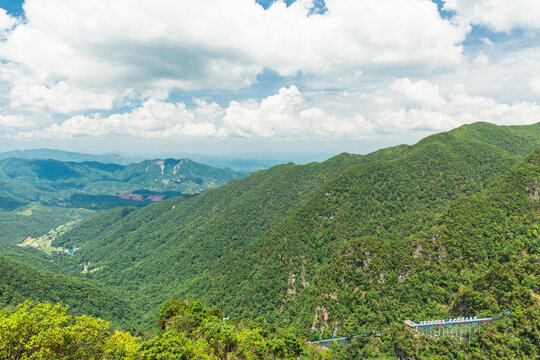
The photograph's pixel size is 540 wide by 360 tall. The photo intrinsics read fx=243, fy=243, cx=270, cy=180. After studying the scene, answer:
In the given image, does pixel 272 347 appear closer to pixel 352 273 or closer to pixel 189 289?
pixel 352 273

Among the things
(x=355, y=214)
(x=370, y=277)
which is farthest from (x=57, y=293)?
(x=355, y=214)

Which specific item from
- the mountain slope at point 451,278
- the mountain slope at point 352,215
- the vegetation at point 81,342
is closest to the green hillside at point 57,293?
the mountain slope at point 352,215

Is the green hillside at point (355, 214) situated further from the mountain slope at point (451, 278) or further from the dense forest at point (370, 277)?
the mountain slope at point (451, 278)

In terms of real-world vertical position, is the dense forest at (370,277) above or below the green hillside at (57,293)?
above

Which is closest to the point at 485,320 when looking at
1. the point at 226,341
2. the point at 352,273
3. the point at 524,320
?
the point at 524,320

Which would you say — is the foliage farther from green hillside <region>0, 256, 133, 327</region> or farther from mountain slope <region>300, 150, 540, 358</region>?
green hillside <region>0, 256, 133, 327</region>

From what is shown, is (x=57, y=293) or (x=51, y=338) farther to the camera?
(x=57, y=293)

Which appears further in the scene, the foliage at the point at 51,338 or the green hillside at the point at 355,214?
the green hillside at the point at 355,214

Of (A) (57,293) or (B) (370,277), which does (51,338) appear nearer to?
(B) (370,277)

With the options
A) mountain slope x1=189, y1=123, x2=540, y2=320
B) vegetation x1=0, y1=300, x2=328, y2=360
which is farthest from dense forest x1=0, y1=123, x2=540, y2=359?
mountain slope x1=189, y1=123, x2=540, y2=320

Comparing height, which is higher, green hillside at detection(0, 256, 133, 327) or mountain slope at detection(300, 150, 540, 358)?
mountain slope at detection(300, 150, 540, 358)
